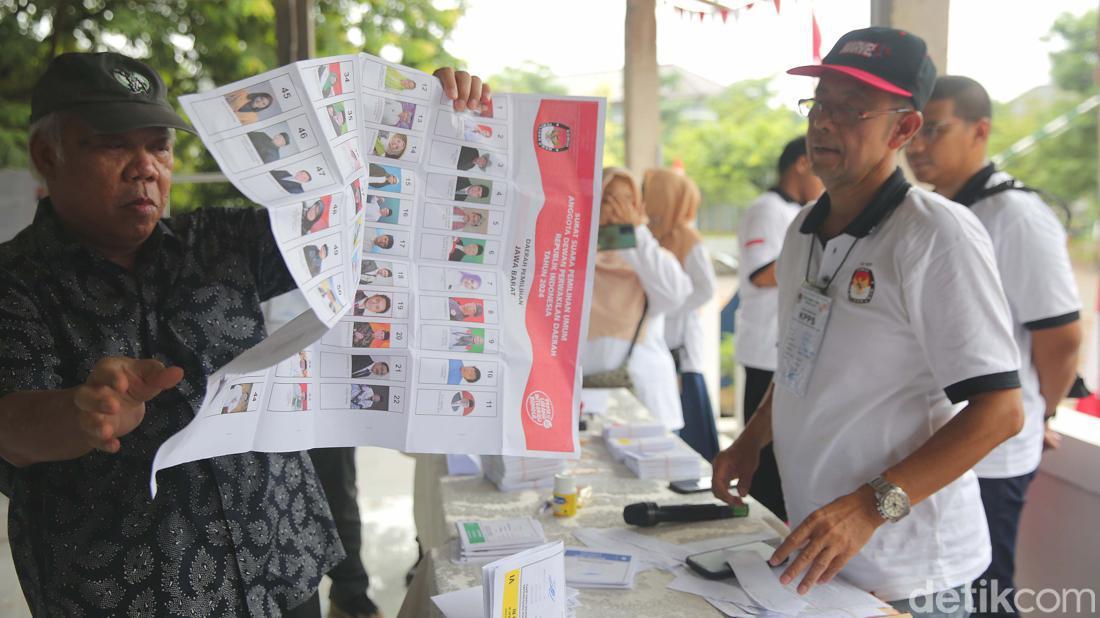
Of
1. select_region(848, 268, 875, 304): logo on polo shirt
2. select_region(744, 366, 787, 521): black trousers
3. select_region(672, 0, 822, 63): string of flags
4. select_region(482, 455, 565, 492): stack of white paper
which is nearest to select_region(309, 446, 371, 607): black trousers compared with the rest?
select_region(482, 455, 565, 492): stack of white paper

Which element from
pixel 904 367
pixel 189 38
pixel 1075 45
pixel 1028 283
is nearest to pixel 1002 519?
pixel 1028 283

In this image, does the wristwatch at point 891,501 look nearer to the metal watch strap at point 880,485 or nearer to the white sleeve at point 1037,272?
the metal watch strap at point 880,485

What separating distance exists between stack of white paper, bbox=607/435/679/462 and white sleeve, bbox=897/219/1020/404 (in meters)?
0.91

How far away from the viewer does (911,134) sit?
148 centimetres

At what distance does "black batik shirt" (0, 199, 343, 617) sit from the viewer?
1.17 m

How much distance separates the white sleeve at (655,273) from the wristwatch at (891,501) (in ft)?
6.01

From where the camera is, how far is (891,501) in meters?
1.25

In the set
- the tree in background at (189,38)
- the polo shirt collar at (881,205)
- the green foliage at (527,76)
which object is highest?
the green foliage at (527,76)

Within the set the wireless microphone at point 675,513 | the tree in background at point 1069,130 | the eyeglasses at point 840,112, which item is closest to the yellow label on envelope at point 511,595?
the wireless microphone at point 675,513

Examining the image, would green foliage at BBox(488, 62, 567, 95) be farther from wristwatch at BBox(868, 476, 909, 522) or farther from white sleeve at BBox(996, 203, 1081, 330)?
wristwatch at BBox(868, 476, 909, 522)

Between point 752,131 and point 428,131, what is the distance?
17.2 meters

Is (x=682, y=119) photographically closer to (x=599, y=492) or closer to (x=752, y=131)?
(x=752, y=131)

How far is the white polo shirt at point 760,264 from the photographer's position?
3324 mm

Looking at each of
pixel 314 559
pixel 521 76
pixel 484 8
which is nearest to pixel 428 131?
pixel 314 559
